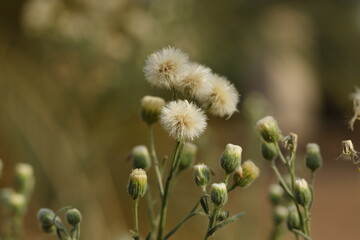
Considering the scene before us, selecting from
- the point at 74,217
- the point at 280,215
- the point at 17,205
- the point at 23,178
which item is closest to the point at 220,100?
the point at 74,217

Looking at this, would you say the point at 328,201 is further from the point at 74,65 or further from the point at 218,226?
the point at 218,226

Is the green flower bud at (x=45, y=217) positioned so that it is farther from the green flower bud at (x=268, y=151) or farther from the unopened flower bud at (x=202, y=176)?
the green flower bud at (x=268, y=151)

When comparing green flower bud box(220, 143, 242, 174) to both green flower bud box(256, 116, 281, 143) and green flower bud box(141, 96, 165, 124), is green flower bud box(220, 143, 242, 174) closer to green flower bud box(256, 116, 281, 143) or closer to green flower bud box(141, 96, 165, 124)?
green flower bud box(256, 116, 281, 143)

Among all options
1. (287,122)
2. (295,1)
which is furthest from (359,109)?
(295,1)

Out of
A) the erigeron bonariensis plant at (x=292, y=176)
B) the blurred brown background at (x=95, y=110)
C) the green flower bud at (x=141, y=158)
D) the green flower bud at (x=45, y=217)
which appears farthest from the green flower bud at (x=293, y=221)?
the green flower bud at (x=45, y=217)

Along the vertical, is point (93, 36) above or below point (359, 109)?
above

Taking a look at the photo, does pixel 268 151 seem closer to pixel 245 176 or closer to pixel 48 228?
pixel 245 176

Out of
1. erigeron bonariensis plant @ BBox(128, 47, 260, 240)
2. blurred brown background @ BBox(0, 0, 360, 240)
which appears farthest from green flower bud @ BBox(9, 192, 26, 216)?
erigeron bonariensis plant @ BBox(128, 47, 260, 240)
